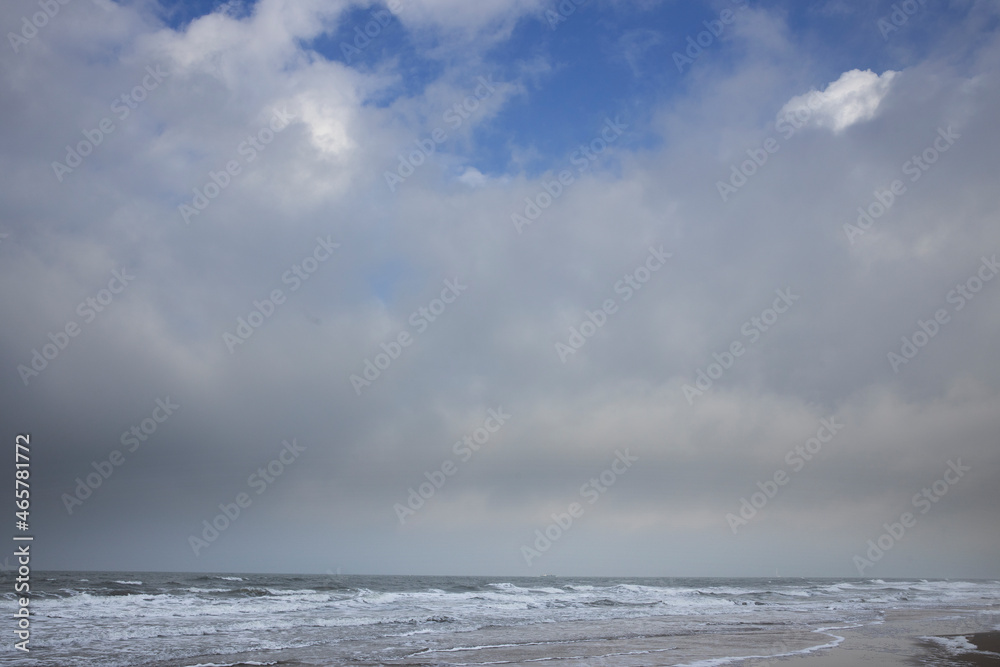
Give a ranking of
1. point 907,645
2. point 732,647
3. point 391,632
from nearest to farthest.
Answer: point 732,647 < point 907,645 < point 391,632

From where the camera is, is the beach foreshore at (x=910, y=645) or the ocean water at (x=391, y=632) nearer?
the beach foreshore at (x=910, y=645)

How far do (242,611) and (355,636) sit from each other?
12.3 m

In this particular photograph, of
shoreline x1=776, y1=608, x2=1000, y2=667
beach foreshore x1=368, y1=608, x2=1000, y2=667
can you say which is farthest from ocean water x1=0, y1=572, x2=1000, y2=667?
shoreline x1=776, y1=608, x2=1000, y2=667

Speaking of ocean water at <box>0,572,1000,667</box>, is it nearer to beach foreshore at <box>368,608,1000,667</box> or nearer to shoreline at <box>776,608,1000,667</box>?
beach foreshore at <box>368,608,1000,667</box>

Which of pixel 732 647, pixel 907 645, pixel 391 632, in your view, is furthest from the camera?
pixel 391 632

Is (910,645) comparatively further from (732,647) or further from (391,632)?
(391,632)

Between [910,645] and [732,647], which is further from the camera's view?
[910,645]

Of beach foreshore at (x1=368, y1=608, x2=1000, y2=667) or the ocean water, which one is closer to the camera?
beach foreshore at (x1=368, y1=608, x2=1000, y2=667)

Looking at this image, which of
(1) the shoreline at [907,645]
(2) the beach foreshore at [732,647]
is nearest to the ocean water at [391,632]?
(2) the beach foreshore at [732,647]

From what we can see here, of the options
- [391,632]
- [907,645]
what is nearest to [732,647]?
[907,645]

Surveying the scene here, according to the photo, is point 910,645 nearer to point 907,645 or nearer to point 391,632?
point 907,645

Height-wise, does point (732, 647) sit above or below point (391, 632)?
above

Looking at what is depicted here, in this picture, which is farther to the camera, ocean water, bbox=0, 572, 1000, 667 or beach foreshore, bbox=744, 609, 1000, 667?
ocean water, bbox=0, 572, 1000, 667

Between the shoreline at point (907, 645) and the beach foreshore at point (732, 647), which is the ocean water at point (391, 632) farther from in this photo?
the shoreline at point (907, 645)
